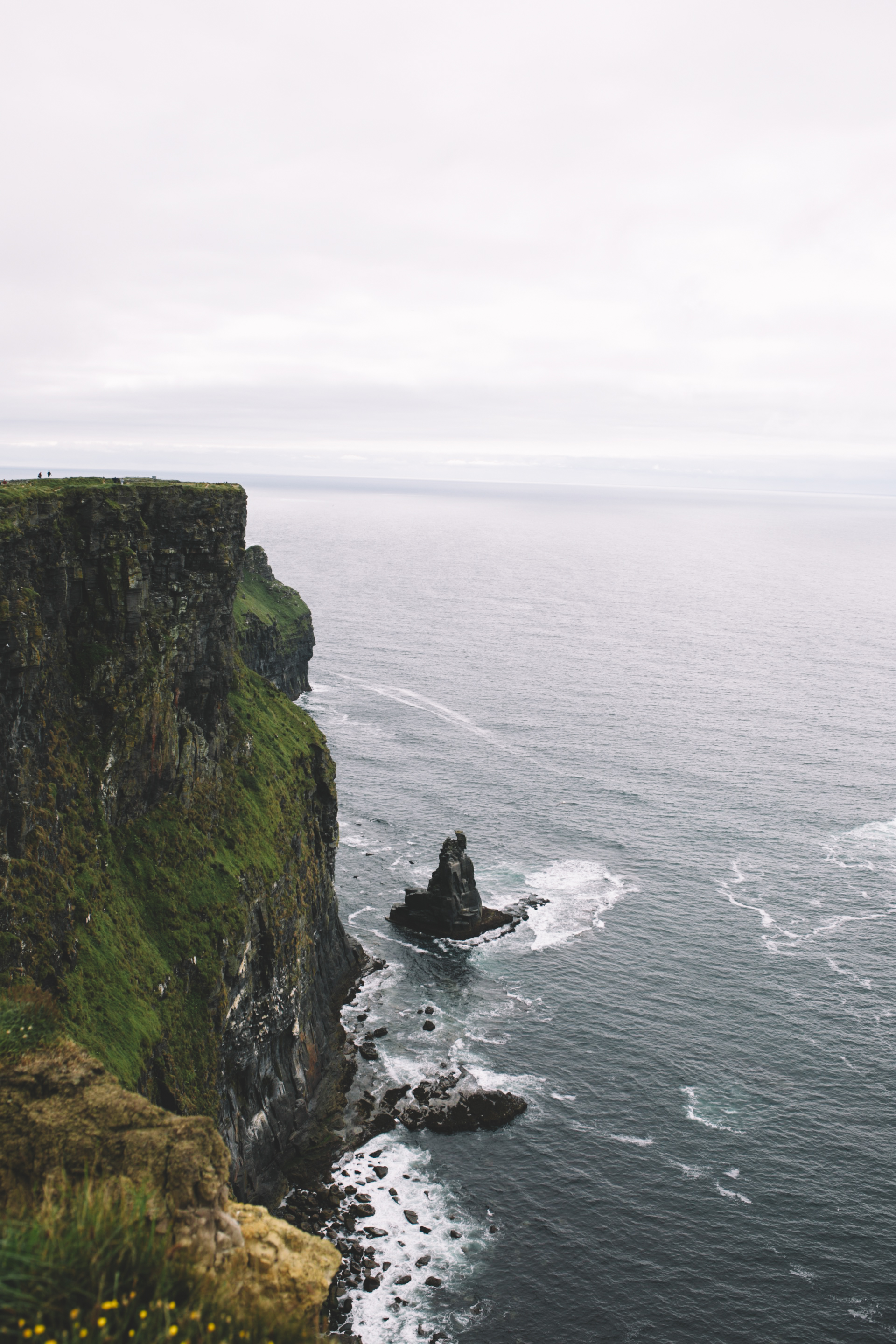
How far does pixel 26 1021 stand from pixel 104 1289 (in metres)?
18.4

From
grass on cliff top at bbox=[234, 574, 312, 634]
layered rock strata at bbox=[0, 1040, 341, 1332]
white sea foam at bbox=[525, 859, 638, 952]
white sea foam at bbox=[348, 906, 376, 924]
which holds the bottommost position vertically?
white sea foam at bbox=[348, 906, 376, 924]

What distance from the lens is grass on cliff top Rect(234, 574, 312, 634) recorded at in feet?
477

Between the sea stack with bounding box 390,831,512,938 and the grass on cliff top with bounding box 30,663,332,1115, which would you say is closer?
the grass on cliff top with bounding box 30,663,332,1115

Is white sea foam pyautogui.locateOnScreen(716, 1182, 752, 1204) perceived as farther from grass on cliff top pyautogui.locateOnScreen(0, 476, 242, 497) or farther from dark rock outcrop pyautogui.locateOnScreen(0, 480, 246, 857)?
grass on cliff top pyautogui.locateOnScreen(0, 476, 242, 497)

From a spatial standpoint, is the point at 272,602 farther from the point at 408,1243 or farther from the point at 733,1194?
the point at 733,1194

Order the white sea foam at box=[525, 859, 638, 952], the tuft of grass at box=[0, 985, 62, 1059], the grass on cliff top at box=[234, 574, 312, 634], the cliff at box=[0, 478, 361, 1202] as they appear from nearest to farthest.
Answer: the tuft of grass at box=[0, 985, 62, 1059], the cliff at box=[0, 478, 361, 1202], the white sea foam at box=[525, 859, 638, 952], the grass on cliff top at box=[234, 574, 312, 634]

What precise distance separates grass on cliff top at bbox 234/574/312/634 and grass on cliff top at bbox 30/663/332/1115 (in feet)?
242

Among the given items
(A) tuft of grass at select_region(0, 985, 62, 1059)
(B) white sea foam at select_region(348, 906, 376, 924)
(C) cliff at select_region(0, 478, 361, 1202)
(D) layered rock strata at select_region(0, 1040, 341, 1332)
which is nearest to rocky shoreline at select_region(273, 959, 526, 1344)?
(C) cliff at select_region(0, 478, 361, 1202)

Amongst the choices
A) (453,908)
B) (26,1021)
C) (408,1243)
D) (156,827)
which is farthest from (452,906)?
(26,1021)

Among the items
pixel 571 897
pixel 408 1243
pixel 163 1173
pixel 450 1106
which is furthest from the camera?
pixel 571 897

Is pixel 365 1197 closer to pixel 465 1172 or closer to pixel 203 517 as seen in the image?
pixel 465 1172

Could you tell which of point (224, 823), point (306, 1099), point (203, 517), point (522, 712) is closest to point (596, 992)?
point (306, 1099)

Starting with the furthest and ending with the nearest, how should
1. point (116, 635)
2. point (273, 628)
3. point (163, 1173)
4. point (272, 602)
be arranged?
1. point (272, 602)
2. point (273, 628)
3. point (116, 635)
4. point (163, 1173)

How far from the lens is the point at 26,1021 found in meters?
33.1
